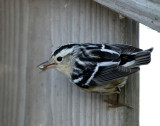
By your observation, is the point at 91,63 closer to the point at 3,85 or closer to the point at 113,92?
the point at 113,92

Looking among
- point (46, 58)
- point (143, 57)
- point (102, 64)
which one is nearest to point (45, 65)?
point (46, 58)

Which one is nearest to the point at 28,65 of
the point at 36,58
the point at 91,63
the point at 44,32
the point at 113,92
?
the point at 36,58

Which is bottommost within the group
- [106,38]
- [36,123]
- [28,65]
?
[36,123]

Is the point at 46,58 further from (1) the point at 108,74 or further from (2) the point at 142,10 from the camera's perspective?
(2) the point at 142,10

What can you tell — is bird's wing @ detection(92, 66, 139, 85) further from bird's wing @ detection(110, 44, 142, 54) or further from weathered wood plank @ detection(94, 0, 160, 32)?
weathered wood plank @ detection(94, 0, 160, 32)

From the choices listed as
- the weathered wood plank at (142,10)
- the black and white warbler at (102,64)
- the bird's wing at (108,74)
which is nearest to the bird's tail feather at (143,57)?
the black and white warbler at (102,64)

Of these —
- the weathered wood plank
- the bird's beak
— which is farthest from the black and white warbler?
the weathered wood plank
